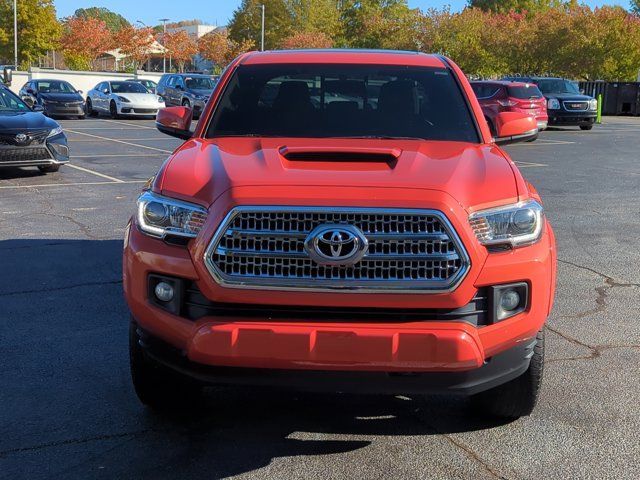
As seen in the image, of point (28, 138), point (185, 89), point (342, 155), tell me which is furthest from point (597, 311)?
point (185, 89)

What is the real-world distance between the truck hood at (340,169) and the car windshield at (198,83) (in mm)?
28527

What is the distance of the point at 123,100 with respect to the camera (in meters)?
31.5

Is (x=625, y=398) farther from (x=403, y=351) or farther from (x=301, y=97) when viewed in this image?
(x=301, y=97)

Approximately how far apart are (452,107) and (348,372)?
6.83ft

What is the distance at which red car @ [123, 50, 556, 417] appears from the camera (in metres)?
3.33

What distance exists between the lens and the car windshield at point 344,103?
4668mm

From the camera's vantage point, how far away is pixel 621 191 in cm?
1300

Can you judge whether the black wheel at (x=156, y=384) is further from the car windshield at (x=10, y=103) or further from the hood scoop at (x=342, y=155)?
the car windshield at (x=10, y=103)

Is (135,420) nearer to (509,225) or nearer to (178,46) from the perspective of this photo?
(509,225)

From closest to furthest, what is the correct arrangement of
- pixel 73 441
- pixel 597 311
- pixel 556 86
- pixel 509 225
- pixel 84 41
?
pixel 509 225
pixel 73 441
pixel 597 311
pixel 556 86
pixel 84 41

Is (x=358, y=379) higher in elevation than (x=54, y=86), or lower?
lower

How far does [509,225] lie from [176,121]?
2707mm

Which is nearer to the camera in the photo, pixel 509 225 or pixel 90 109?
pixel 509 225

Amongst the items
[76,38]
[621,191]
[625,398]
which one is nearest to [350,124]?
[625,398]
